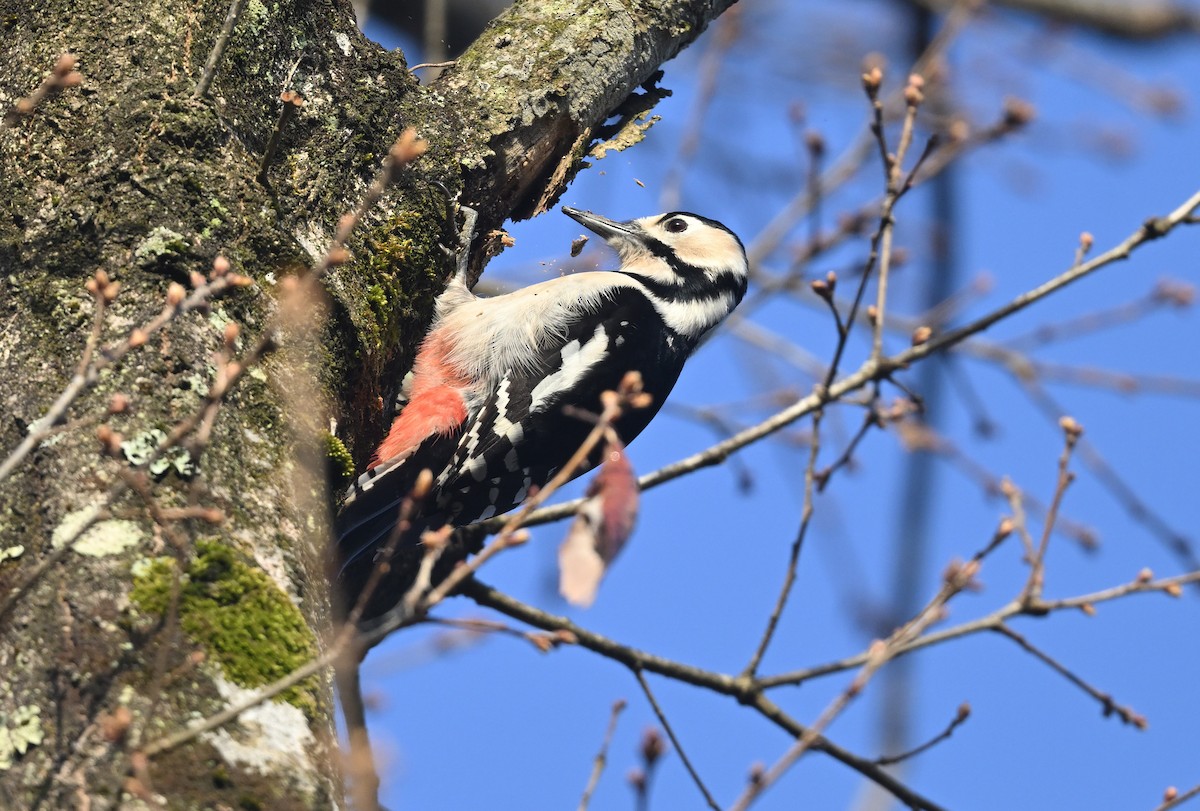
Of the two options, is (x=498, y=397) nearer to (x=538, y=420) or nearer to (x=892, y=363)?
(x=538, y=420)

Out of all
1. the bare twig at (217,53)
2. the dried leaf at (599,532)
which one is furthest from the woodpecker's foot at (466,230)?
the dried leaf at (599,532)

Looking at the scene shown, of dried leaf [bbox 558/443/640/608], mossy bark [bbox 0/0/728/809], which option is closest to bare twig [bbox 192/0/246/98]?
mossy bark [bbox 0/0/728/809]

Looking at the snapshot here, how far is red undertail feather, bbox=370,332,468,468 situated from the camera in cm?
370

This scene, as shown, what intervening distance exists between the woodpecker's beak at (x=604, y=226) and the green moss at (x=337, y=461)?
240cm

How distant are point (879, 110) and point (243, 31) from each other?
1.45m

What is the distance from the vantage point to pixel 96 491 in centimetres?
183

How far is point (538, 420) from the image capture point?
12.9ft

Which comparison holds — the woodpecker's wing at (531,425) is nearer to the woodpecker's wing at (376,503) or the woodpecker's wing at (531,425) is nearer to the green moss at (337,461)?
the woodpecker's wing at (376,503)

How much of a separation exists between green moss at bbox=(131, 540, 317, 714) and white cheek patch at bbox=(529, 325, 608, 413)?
2164 millimetres

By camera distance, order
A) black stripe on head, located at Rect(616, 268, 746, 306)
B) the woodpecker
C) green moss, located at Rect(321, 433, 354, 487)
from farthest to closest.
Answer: black stripe on head, located at Rect(616, 268, 746, 306)
the woodpecker
green moss, located at Rect(321, 433, 354, 487)

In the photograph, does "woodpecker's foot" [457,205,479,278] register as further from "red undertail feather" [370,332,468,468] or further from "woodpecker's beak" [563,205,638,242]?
"woodpecker's beak" [563,205,638,242]

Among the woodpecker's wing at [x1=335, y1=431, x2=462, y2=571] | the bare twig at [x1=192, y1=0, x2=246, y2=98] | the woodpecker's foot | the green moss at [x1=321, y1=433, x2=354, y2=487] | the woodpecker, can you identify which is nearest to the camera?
the bare twig at [x1=192, y1=0, x2=246, y2=98]

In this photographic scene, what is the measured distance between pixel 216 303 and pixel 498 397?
1.83 meters

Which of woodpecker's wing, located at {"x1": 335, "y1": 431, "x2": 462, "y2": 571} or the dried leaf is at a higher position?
woodpecker's wing, located at {"x1": 335, "y1": 431, "x2": 462, "y2": 571}
